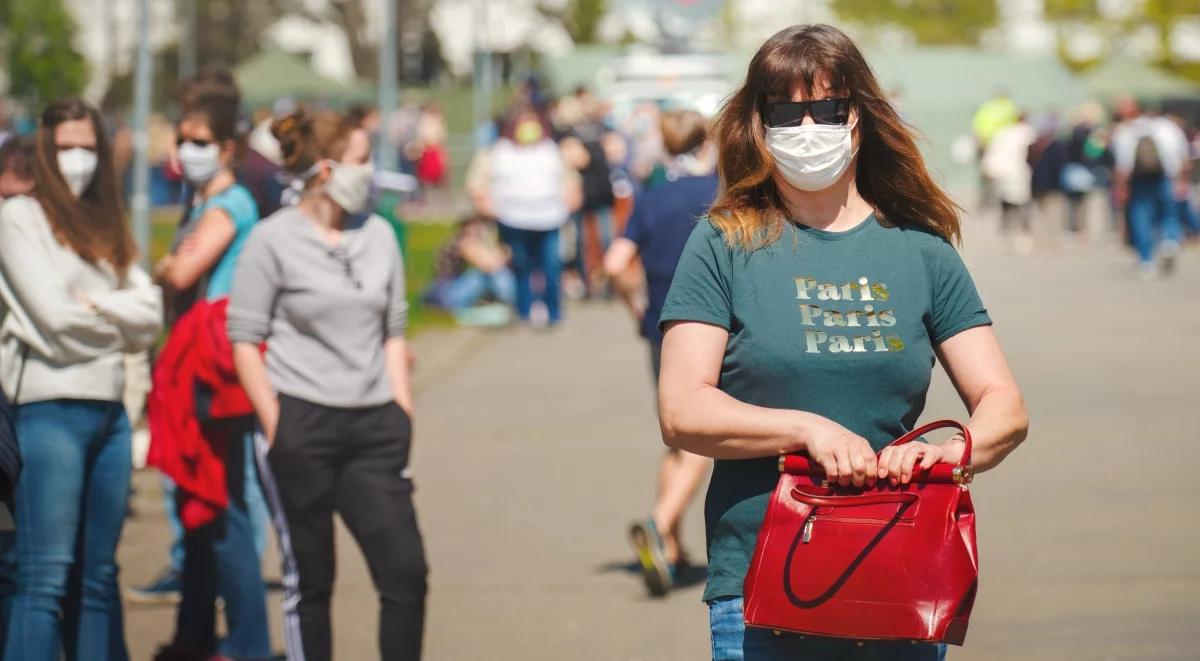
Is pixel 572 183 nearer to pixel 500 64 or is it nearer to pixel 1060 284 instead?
pixel 1060 284

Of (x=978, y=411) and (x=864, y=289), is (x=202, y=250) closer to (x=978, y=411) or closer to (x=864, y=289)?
(x=864, y=289)

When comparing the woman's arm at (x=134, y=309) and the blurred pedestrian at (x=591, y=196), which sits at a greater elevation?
the woman's arm at (x=134, y=309)

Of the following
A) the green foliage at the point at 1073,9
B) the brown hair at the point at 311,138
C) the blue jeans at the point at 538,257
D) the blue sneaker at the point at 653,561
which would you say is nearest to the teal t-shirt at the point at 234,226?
the brown hair at the point at 311,138

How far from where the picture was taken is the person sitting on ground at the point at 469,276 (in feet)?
58.6

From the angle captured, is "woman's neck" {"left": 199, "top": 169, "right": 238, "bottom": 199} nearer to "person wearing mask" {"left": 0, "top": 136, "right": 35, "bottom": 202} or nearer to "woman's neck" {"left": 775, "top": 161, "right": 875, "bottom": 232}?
"person wearing mask" {"left": 0, "top": 136, "right": 35, "bottom": 202}

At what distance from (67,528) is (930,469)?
8.97ft

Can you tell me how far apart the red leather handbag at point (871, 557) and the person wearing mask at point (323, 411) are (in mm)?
2174

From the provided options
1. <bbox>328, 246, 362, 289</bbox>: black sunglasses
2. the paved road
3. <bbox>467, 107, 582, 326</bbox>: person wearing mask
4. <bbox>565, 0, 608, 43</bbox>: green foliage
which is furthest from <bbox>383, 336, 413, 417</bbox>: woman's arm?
<bbox>565, 0, 608, 43</bbox>: green foliage

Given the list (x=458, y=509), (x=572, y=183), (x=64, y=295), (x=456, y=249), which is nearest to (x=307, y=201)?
(x=64, y=295)

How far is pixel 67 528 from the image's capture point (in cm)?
500

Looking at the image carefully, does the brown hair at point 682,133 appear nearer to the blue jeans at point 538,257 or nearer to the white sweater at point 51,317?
the white sweater at point 51,317

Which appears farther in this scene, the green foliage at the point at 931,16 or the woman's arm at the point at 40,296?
the green foliage at the point at 931,16

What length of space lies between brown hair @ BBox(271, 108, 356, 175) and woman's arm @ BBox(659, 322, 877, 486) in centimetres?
222

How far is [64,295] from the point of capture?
16.5 feet
